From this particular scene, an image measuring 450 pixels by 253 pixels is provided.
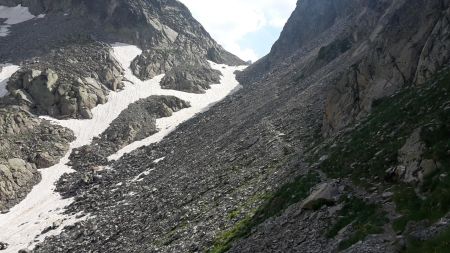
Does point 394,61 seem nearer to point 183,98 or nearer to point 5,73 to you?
point 183,98

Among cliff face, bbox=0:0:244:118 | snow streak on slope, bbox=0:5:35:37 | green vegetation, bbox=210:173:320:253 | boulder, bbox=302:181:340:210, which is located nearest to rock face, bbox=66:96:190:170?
cliff face, bbox=0:0:244:118

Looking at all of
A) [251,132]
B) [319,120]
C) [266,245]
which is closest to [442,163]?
[266,245]

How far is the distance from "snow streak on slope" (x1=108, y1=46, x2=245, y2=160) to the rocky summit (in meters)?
0.60

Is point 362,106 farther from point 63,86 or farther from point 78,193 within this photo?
point 63,86

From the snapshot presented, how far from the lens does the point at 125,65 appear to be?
124062 millimetres

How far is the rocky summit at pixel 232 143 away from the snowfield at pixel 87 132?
35 cm

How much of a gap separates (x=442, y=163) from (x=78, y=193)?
176 ft

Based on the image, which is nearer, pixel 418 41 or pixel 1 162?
pixel 418 41

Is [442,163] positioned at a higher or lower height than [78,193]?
lower

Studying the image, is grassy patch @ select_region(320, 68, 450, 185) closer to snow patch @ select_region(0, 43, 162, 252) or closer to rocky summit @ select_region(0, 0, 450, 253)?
rocky summit @ select_region(0, 0, 450, 253)

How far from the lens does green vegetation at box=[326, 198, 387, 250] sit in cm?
2169

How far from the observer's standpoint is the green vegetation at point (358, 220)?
21.7m

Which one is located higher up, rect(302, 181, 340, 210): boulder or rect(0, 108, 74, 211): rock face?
rect(0, 108, 74, 211): rock face

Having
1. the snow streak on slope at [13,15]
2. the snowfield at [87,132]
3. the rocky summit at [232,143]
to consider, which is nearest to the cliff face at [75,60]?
the rocky summit at [232,143]
